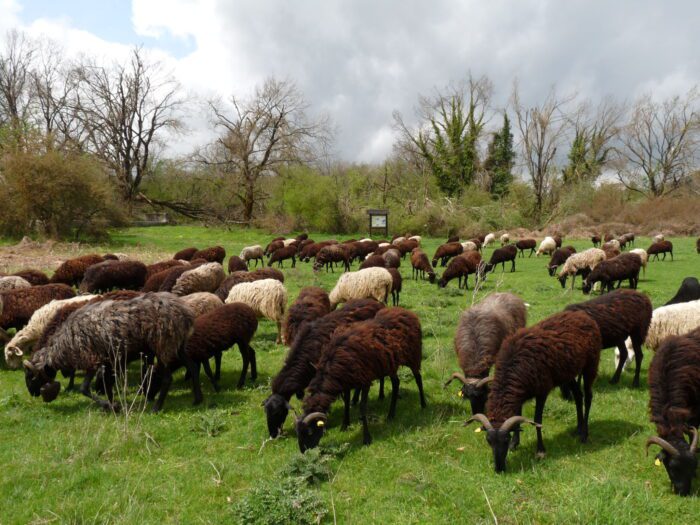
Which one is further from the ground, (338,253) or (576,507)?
(338,253)

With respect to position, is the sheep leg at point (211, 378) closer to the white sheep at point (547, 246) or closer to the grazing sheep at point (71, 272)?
the grazing sheep at point (71, 272)

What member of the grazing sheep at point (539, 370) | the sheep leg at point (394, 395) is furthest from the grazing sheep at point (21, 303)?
the grazing sheep at point (539, 370)

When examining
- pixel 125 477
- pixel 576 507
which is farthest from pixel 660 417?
pixel 125 477

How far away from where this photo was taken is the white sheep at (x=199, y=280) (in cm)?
1119

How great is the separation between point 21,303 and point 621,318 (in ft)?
35.9

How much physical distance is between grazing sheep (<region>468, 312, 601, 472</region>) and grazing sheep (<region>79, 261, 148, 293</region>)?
39.9 ft

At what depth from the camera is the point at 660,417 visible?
4.30 meters

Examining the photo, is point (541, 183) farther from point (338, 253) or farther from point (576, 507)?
point (576, 507)

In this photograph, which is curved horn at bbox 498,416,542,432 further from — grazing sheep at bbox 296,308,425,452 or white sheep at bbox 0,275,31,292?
white sheep at bbox 0,275,31,292

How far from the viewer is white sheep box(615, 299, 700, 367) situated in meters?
7.06

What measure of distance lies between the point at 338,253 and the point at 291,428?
1536 centimetres

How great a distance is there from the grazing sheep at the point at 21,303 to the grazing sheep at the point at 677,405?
10.5 m

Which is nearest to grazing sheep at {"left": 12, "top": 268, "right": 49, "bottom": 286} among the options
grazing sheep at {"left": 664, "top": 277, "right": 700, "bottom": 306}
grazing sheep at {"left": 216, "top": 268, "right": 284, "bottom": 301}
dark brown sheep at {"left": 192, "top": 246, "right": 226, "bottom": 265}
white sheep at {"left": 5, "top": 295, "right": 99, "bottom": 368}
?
white sheep at {"left": 5, "top": 295, "right": 99, "bottom": 368}

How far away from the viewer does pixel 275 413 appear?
5191 mm
